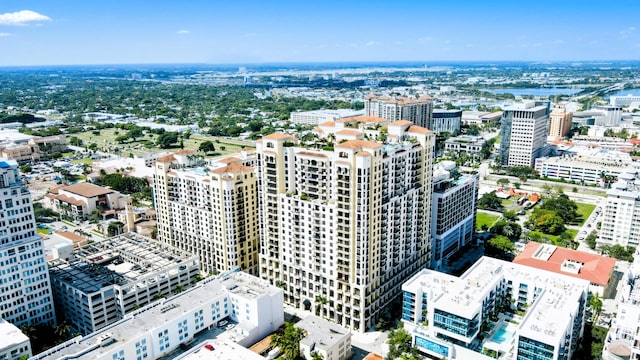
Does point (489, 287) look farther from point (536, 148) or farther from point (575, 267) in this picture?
point (536, 148)

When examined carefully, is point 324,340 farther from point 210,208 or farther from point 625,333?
point 625,333

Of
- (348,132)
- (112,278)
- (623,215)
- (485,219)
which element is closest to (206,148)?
(485,219)

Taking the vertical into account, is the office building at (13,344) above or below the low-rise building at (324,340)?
above

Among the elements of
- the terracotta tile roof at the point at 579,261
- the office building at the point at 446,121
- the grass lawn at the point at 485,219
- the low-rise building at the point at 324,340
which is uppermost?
the office building at the point at 446,121

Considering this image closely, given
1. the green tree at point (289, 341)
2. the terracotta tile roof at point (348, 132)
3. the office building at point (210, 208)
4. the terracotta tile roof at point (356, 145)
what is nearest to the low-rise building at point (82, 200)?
the office building at point (210, 208)

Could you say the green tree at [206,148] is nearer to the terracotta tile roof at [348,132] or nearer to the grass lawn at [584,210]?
the terracotta tile roof at [348,132]

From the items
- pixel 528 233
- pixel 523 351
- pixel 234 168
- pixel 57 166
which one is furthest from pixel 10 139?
pixel 523 351
